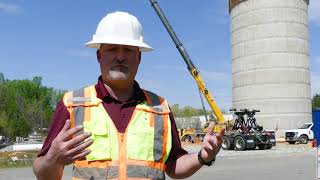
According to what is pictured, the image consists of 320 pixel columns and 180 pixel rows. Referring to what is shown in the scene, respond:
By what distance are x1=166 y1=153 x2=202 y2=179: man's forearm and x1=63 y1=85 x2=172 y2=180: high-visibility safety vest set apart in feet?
0.42

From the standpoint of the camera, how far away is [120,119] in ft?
10.8

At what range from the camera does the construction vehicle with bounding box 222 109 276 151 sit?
1378 inches

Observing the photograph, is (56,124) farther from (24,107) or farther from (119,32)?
(24,107)

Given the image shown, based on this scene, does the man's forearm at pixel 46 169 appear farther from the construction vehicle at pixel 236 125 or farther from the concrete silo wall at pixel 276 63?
the concrete silo wall at pixel 276 63

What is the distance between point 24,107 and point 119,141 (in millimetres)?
84653

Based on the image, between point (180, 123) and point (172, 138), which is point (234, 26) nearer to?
point (180, 123)

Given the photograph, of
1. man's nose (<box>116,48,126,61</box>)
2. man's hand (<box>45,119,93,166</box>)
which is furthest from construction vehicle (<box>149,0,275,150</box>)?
man's hand (<box>45,119,93,166</box>)

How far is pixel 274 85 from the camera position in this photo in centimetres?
6444

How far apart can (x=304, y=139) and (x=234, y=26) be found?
80.8ft

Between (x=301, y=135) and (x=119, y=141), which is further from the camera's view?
(x=301, y=135)

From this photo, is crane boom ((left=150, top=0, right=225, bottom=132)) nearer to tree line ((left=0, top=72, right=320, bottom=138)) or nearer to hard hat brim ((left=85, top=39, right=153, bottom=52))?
tree line ((left=0, top=72, right=320, bottom=138))

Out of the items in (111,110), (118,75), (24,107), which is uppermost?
(24,107)

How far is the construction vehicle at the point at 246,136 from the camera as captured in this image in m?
35.0

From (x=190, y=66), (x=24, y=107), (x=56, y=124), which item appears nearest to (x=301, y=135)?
(x=190, y=66)
